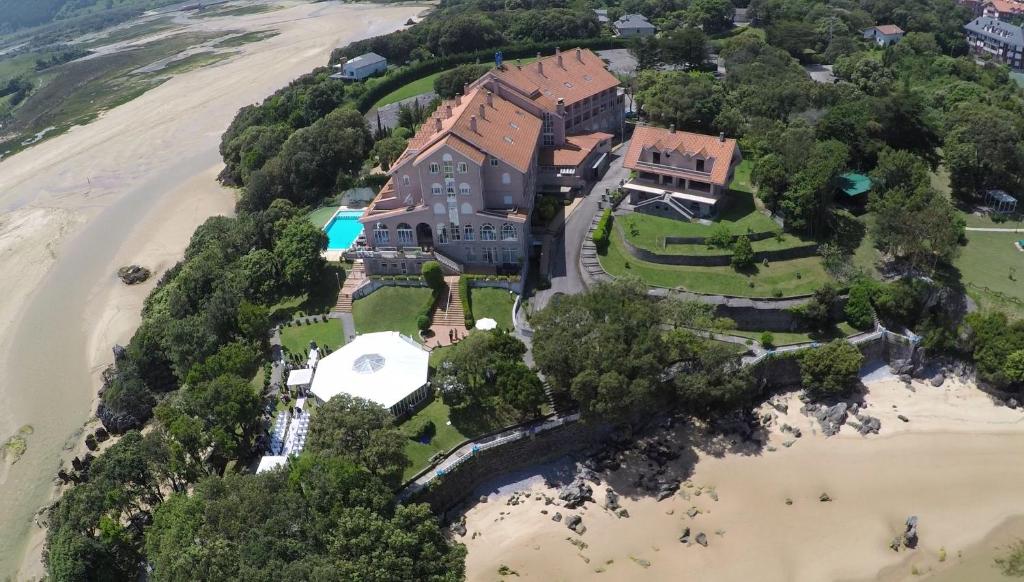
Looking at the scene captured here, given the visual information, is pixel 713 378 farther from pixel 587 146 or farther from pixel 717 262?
pixel 587 146

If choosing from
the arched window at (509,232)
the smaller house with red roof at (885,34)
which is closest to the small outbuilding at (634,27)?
the smaller house with red roof at (885,34)

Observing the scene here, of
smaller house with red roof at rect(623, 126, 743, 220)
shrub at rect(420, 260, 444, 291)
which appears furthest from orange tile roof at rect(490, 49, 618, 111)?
shrub at rect(420, 260, 444, 291)

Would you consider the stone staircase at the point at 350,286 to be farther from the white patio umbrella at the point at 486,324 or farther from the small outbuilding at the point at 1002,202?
the small outbuilding at the point at 1002,202

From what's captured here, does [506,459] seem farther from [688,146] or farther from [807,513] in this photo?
[688,146]

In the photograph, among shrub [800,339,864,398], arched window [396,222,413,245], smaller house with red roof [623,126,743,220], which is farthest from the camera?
smaller house with red roof [623,126,743,220]

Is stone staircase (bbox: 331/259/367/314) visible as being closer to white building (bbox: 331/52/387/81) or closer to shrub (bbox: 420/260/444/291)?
shrub (bbox: 420/260/444/291)

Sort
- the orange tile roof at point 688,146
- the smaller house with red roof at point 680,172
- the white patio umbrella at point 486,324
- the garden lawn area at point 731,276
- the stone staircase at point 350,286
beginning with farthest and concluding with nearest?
the smaller house with red roof at point 680,172 < the orange tile roof at point 688,146 < the stone staircase at point 350,286 < the garden lawn area at point 731,276 < the white patio umbrella at point 486,324
